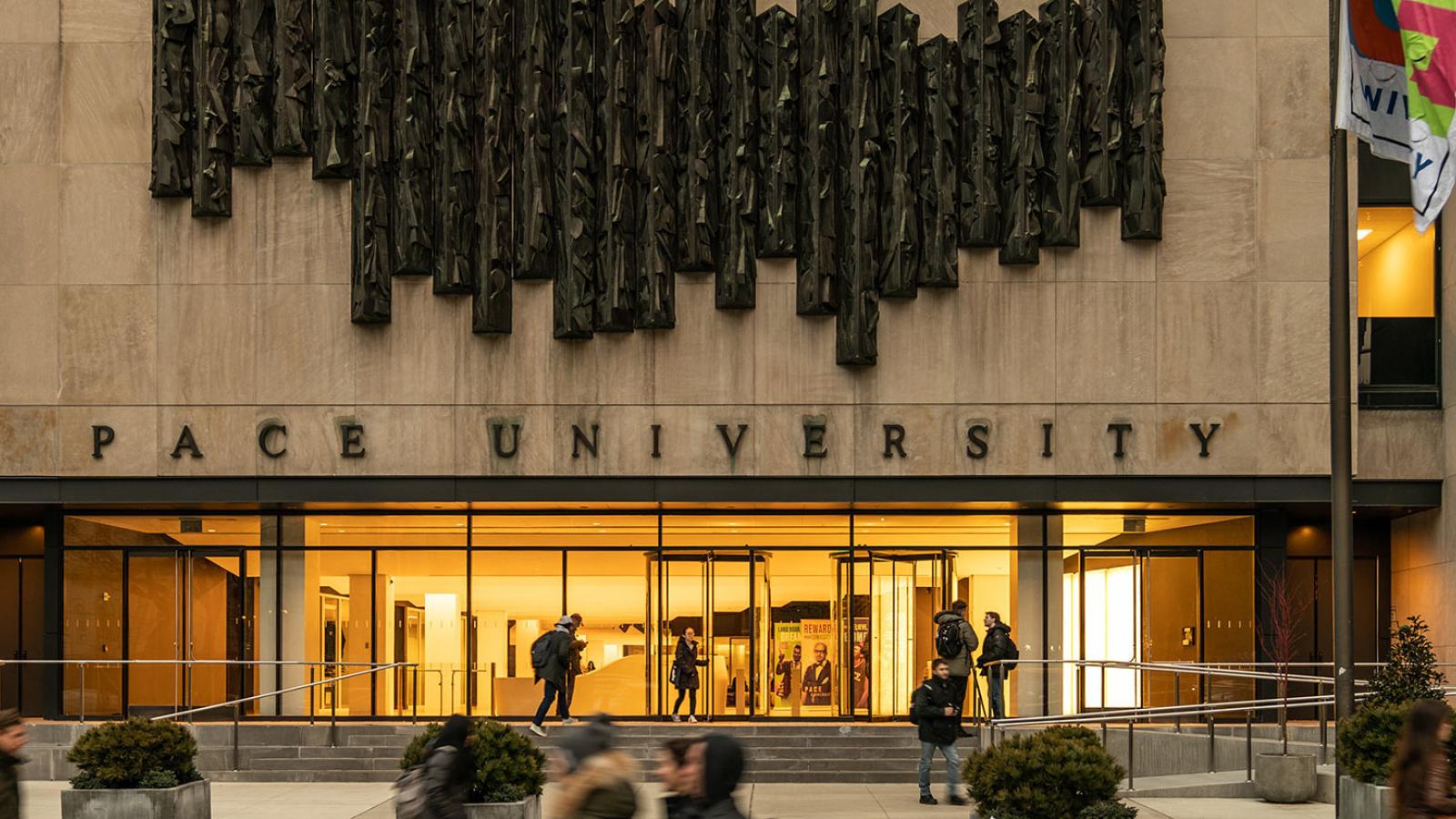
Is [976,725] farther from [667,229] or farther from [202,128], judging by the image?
[202,128]

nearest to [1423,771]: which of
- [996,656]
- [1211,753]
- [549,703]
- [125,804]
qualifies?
[125,804]

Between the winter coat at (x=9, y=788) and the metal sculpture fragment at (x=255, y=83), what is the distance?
1877 centimetres

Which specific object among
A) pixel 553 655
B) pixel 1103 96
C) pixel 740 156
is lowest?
pixel 553 655

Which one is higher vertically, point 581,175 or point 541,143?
point 541,143

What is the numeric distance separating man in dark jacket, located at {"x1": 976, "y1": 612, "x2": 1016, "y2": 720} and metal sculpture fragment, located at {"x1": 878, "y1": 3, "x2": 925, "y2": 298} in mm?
5521

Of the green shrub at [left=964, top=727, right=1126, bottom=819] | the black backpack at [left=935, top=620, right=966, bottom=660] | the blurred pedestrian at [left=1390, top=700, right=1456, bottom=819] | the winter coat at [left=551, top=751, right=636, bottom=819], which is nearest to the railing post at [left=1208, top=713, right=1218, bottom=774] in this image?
the black backpack at [left=935, top=620, right=966, bottom=660]

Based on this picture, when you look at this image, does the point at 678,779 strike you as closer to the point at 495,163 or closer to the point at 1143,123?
the point at 495,163

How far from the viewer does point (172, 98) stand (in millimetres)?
28438

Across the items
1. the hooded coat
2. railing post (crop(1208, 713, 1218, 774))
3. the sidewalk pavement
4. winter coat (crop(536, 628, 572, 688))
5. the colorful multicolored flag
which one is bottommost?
the sidewalk pavement

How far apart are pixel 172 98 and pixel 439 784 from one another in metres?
20.5

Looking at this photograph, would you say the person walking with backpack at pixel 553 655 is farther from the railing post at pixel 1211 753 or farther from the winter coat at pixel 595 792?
the winter coat at pixel 595 792

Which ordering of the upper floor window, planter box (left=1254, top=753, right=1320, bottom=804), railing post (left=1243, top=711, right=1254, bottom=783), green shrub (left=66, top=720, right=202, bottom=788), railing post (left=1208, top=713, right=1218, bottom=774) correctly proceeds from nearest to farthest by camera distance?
green shrub (left=66, top=720, right=202, bottom=788), planter box (left=1254, top=753, right=1320, bottom=804), railing post (left=1243, top=711, right=1254, bottom=783), railing post (left=1208, top=713, right=1218, bottom=774), the upper floor window

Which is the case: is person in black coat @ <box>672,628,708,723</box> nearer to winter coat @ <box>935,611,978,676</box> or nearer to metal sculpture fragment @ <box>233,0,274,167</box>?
winter coat @ <box>935,611,978,676</box>

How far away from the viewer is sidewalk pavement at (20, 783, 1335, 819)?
782 inches
